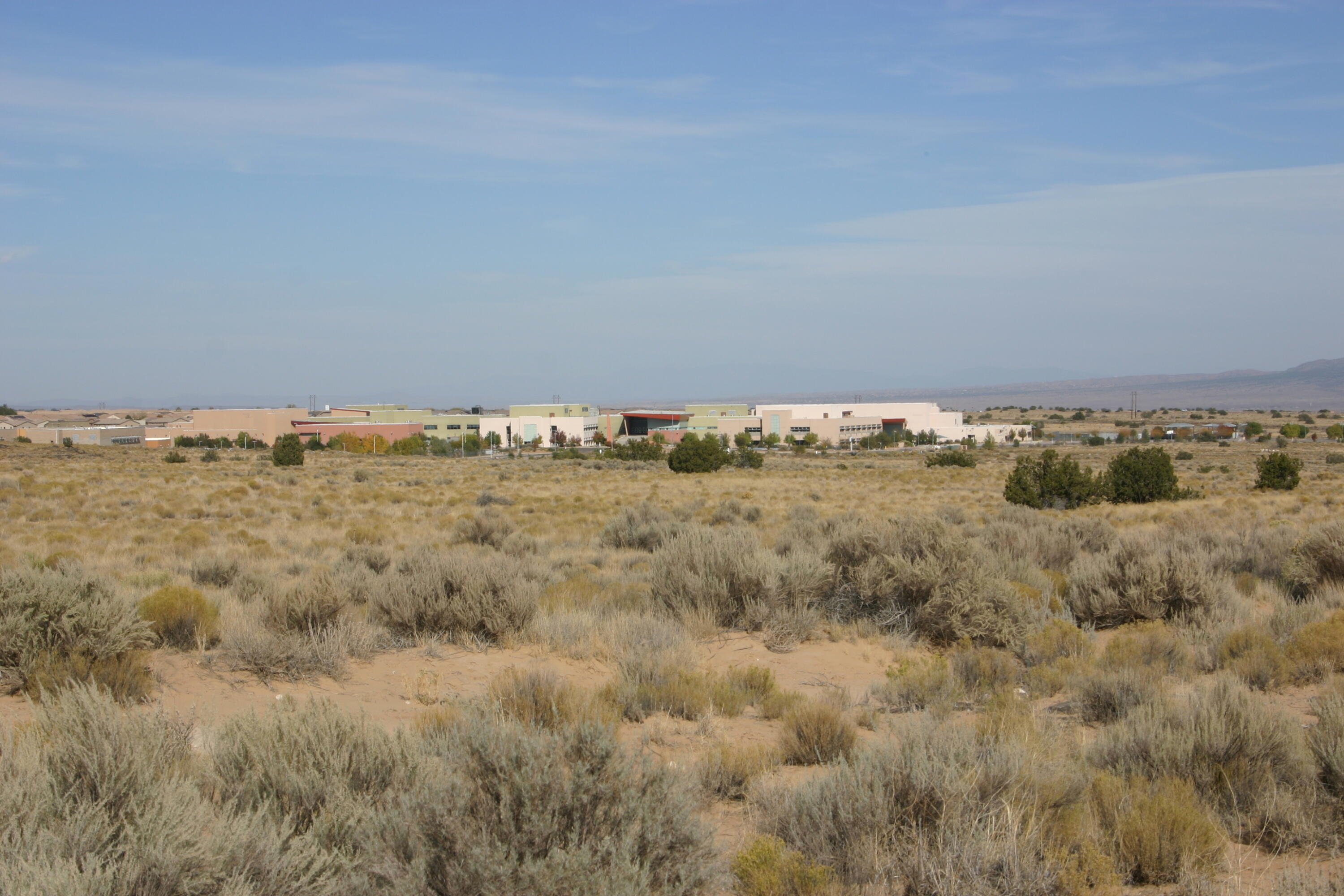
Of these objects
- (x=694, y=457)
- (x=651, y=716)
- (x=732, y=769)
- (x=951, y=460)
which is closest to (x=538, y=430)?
(x=951, y=460)

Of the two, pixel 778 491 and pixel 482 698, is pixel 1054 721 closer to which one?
pixel 482 698

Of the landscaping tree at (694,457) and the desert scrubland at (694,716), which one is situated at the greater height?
the desert scrubland at (694,716)

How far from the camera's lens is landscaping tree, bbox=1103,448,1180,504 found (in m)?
28.0

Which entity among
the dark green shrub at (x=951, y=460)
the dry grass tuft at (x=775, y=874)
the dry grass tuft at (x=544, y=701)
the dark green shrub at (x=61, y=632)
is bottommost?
the dark green shrub at (x=951, y=460)

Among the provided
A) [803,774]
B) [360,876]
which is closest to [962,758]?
[803,774]

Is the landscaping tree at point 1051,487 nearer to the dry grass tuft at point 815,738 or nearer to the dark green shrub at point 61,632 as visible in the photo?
the dry grass tuft at point 815,738

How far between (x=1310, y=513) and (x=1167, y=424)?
14142cm

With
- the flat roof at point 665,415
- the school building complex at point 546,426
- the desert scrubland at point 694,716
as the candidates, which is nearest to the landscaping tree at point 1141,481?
the desert scrubland at point 694,716

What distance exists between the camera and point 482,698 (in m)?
5.88

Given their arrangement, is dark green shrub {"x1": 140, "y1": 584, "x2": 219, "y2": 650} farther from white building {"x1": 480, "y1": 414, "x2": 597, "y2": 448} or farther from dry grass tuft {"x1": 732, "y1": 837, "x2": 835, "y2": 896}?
white building {"x1": 480, "y1": 414, "x2": 597, "y2": 448}

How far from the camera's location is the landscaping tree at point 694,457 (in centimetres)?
4797

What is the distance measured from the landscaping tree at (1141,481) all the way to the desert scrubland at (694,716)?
1233 cm

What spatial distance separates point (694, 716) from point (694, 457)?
41.4 meters

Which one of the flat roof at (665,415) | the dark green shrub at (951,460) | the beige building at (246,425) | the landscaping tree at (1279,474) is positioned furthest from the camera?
the flat roof at (665,415)
